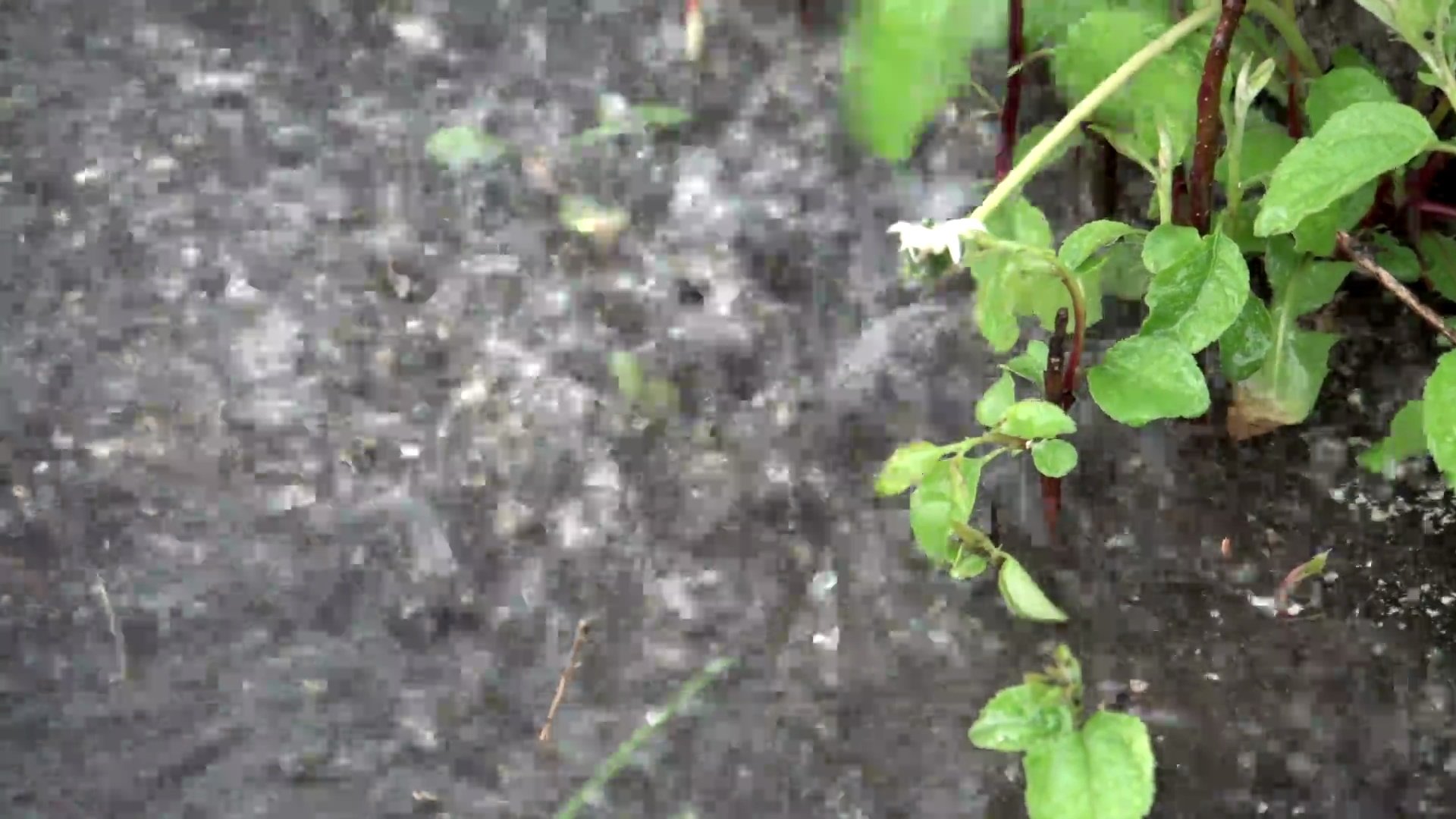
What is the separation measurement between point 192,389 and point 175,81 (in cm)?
32

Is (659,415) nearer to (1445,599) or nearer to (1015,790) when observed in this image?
(1015,790)

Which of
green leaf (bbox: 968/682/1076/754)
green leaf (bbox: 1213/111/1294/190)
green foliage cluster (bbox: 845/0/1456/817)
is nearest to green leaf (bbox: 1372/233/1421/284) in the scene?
green foliage cluster (bbox: 845/0/1456/817)

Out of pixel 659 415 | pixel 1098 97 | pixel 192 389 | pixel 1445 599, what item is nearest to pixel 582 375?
pixel 659 415

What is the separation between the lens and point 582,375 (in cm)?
97

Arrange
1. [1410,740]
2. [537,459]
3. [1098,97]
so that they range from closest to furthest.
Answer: [1098,97]
[1410,740]
[537,459]

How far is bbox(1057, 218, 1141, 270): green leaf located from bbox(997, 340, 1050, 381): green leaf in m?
0.07

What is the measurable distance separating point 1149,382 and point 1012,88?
12.7 inches

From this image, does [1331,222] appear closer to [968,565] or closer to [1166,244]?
[1166,244]

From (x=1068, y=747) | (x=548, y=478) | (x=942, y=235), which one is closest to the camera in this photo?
(x=942, y=235)

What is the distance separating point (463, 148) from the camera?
3.39 ft

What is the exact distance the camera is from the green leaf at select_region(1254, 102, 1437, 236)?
65 centimetres

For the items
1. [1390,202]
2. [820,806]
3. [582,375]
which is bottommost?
[820,806]

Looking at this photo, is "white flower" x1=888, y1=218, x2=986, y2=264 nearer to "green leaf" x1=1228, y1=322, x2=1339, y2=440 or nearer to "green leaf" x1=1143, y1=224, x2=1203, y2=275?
"green leaf" x1=1143, y1=224, x2=1203, y2=275

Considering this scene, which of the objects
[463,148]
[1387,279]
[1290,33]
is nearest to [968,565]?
[1387,279]
